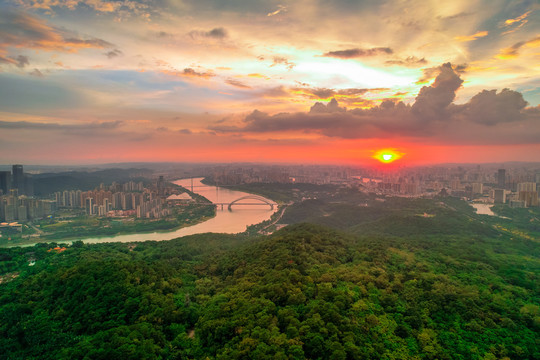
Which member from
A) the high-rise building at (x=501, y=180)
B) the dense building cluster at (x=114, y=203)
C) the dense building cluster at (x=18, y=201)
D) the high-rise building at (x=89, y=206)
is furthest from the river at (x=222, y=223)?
the high-rise building at (x=501, y=180)

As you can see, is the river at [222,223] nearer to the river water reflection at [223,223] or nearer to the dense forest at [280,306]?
the river water reflection at [223,223]

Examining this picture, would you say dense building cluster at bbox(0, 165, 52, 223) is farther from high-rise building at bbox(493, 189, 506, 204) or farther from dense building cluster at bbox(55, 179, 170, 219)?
high-rise building at bbox(493, 189, 506, 204)

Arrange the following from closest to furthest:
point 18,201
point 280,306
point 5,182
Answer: point 280,306 → point 18,201 → point 5,182

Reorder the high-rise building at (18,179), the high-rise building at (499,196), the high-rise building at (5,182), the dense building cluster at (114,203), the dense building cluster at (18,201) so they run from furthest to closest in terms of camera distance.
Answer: the high-rise building at (499,196), the dense building cluster at (114,203), the high-rise building at (18,179), the high-rise building at (5,182), the dense building cluster at (18,201)

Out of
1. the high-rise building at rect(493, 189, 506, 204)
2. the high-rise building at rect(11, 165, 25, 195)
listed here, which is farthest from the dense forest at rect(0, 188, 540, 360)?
the high-rise building at rect(493, 189, 506, 204)

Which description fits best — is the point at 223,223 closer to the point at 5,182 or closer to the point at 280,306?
the point at 5,182

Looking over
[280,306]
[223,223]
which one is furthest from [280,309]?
[223,223]
